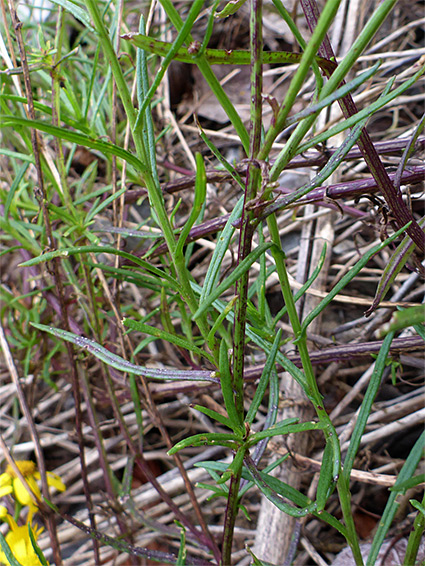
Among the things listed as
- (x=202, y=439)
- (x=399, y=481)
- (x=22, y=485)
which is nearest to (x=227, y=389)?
(x=202, y=439)

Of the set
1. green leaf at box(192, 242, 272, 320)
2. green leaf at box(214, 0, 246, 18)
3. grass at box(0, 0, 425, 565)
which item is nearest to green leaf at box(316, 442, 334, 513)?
grass at box(0, 0, 425, 565)

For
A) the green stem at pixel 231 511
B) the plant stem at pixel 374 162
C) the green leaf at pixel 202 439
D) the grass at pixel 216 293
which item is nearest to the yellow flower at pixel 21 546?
the grass at pixel 216 293

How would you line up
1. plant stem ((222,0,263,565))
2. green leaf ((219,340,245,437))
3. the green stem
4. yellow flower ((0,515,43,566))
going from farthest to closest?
yellow flower ((0,515,43,566))
the green stem
green leaf ((219,340,245,437))
plant stem ((222,0,263,565))

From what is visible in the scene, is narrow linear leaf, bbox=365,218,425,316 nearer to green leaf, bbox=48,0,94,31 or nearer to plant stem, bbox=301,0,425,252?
plant stem, bbox=301,0,425,252

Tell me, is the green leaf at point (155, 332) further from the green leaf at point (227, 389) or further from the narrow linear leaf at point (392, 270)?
the narrow linear leaf at point (392, 270)

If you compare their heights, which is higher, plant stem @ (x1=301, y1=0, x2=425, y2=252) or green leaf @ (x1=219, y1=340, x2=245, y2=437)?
plant stem @ (x1=301, y1=0, x2=425, y2=252)

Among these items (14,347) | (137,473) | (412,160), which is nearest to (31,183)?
(14,347)
